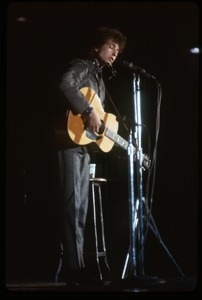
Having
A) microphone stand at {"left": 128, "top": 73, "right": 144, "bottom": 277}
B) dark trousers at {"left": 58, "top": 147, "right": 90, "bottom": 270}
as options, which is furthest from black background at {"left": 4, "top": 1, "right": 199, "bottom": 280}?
microphone stand at {"left": 128, "top": 73, "right": 144, "bottom": 277}

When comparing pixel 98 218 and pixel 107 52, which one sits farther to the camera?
pixel 98 218

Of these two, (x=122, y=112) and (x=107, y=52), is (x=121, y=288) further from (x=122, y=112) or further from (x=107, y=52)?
(x=122, y=112)

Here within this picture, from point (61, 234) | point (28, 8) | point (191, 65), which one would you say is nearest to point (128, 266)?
point (61, 234)

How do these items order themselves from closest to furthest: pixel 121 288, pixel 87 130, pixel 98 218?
pixel 121 288 → pixel 87 130 → pixel 98 218

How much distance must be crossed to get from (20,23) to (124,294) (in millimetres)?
2819

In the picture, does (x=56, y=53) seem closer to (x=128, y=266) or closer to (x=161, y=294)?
(x=128, y=266)

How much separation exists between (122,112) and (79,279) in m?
1.94

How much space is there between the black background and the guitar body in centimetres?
63

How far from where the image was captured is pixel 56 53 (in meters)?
4.48

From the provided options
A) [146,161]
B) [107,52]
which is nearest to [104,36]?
[107,52]

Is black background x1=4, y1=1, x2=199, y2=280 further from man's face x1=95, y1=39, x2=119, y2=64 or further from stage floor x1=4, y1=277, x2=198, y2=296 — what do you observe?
stage floor x1=4, y1=277, x2=198, y2=296

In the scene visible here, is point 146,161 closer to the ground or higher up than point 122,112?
closer to the ground

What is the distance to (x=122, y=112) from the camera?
461cm

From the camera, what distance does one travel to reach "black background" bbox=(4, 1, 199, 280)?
4090mm
